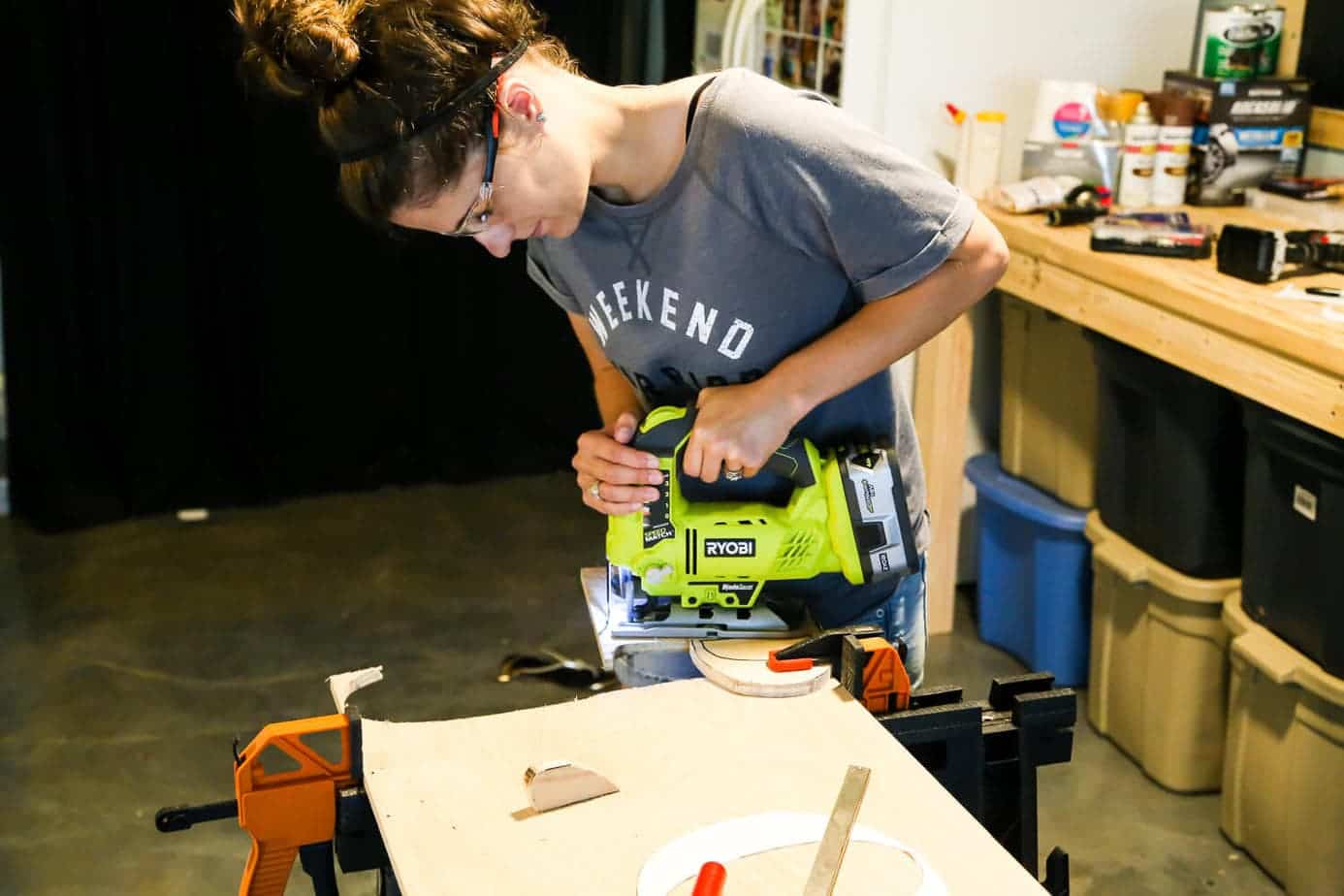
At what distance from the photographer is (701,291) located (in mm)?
1317

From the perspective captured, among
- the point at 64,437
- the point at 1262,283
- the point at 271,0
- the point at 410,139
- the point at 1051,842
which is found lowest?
the point at 1051,842

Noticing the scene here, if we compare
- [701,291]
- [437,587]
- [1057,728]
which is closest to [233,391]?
[437,587]

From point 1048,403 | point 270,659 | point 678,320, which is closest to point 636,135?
point 678,320

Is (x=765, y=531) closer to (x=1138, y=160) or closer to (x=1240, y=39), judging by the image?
(x=1138, y=160)

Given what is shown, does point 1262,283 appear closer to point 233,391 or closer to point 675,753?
point 675,753

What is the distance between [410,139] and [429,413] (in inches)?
108

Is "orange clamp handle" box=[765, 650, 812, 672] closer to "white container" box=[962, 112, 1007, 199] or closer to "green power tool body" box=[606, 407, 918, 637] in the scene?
"green power tool body" box=[606, 407, 918, 637]

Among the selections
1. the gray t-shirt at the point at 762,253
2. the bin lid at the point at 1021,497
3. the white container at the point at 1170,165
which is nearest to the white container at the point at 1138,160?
the white container at the point at 1170,165

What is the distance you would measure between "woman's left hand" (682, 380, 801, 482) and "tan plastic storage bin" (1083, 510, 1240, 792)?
4.22 feet

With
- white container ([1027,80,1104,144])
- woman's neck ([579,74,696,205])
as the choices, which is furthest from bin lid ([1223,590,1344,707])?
woman's neck ([579,74,696,205])

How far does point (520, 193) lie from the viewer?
1.20 metres

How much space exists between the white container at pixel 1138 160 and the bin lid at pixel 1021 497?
1.88 ft

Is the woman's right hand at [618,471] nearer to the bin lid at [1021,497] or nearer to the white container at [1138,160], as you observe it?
the bin lid at [1021,497]

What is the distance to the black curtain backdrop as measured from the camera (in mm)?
3275
